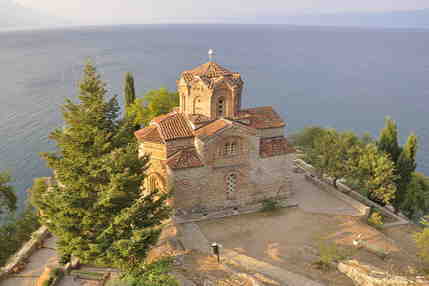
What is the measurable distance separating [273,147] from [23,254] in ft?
54.4

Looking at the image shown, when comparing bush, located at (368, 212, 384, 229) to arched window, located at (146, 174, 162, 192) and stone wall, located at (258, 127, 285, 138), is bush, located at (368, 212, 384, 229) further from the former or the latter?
arched window, located at (146, 174, 162, 192)

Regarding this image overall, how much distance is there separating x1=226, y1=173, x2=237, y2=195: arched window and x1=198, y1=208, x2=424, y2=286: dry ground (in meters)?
1.89

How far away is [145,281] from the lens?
15328 millimetres

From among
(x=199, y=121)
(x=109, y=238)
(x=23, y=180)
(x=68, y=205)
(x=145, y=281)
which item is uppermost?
(x=199, y=121)

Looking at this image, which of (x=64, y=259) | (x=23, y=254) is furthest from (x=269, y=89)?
(x=64, y=259)

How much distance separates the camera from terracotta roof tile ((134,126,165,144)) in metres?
22.8

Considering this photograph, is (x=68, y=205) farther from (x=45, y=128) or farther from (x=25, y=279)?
(x=45, y=128)

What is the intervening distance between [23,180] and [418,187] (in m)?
40.4

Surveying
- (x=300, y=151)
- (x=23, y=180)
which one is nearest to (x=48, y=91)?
(x=23, y=180)

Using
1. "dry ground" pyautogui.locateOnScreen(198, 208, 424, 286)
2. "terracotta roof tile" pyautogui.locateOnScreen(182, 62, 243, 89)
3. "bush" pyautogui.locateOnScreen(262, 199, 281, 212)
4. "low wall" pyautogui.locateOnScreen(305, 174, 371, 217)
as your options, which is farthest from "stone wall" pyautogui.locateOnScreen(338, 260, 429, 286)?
"terracotta roof tile" pyautogui.locateOnScreen(182, 62, 243, 89)

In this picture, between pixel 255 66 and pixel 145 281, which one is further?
pixel 255 66

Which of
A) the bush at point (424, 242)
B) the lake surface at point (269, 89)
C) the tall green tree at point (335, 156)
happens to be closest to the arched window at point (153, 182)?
the tall green tree at point (335, 156)

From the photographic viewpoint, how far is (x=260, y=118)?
25.7m

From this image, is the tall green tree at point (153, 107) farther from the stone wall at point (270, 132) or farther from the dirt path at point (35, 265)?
the dirt path at point (35, 265)
